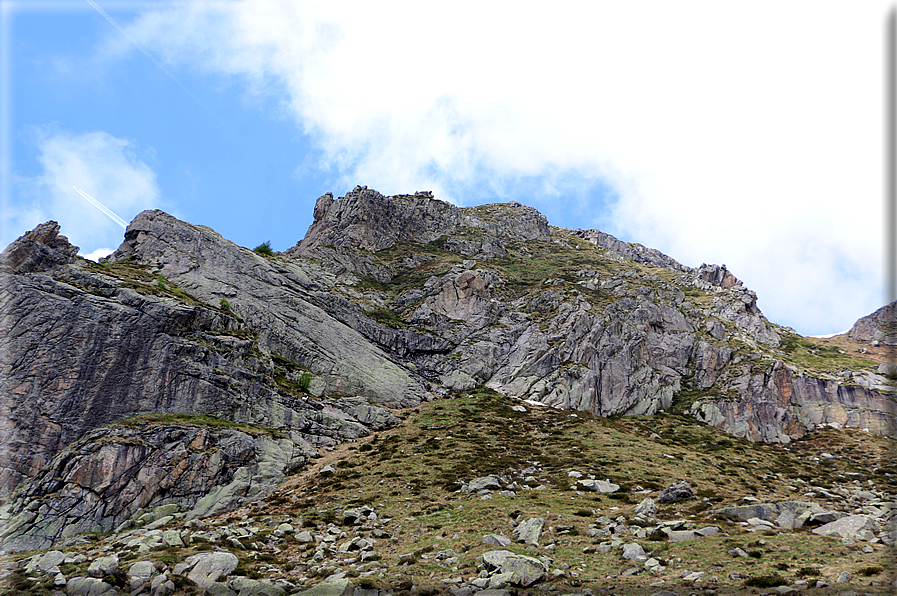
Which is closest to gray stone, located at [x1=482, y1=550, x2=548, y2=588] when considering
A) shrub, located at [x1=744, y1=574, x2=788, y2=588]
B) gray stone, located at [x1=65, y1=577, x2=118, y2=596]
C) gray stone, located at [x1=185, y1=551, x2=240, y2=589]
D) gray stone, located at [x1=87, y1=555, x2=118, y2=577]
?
shrub, located at [x1=744, y1=574, x2=788, y2=588]

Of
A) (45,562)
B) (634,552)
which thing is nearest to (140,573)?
(45,562)

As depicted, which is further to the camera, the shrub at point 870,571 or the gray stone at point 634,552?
the gray stone at point 634,552

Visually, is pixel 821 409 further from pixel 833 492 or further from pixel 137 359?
pixel 137 359

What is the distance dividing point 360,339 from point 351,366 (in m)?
8.82

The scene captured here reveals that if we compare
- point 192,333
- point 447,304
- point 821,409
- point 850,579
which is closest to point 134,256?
point 192,333

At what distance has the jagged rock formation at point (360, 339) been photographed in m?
41.1

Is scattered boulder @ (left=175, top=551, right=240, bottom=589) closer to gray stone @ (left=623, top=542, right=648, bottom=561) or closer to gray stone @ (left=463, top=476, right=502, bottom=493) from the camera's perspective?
gray stone @ (left=463, top=476, right=502, bottom=493)

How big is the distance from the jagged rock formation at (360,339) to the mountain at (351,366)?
272 mm

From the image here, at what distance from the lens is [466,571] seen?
22.6 meters

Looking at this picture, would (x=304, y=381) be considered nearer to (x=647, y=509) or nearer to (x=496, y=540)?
(x=496, y=540)

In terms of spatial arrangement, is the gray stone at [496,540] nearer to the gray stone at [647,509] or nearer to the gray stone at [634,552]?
the gray stone at [634,552]

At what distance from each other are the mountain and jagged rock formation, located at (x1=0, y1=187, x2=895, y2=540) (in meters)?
0.27

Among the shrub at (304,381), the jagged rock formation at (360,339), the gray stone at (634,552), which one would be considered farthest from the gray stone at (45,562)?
the shrub at (304,381)

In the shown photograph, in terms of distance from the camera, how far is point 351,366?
216 feet
